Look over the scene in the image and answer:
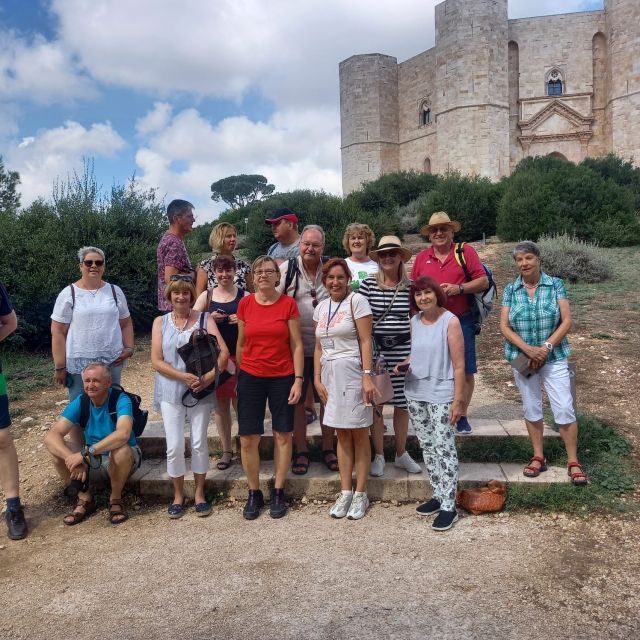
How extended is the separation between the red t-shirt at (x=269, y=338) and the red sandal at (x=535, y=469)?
5.57ft

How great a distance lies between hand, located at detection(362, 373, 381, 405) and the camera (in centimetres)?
320

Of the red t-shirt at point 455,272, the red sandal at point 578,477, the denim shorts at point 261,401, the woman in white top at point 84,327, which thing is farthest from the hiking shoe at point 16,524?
the red sandal at point 578,477

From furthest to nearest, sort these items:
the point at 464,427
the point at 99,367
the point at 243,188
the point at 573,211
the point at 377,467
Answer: the point at 243,188
the point at 573,211
the point at 464,427
the point at 377,467
the point at 99,367

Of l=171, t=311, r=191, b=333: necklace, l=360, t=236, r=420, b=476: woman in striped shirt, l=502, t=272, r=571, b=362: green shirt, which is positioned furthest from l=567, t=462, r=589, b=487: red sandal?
l=171, t=311, r=191, b=333: necklace

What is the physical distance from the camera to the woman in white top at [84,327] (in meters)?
3.67

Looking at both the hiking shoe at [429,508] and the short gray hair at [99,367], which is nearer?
the hiking shoe at [429,508]

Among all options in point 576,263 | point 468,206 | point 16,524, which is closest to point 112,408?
point 16,524

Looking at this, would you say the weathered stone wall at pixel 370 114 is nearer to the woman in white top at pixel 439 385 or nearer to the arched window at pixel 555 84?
the arched window at pixel 555 84

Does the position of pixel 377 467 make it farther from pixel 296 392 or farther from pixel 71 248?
pixel 71 248

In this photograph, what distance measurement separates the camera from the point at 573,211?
1482 cm

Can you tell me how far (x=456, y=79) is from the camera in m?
26.5

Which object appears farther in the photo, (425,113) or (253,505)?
(425,113)

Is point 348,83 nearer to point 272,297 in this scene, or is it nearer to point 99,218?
point 99,218

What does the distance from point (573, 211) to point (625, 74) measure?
1502cm
